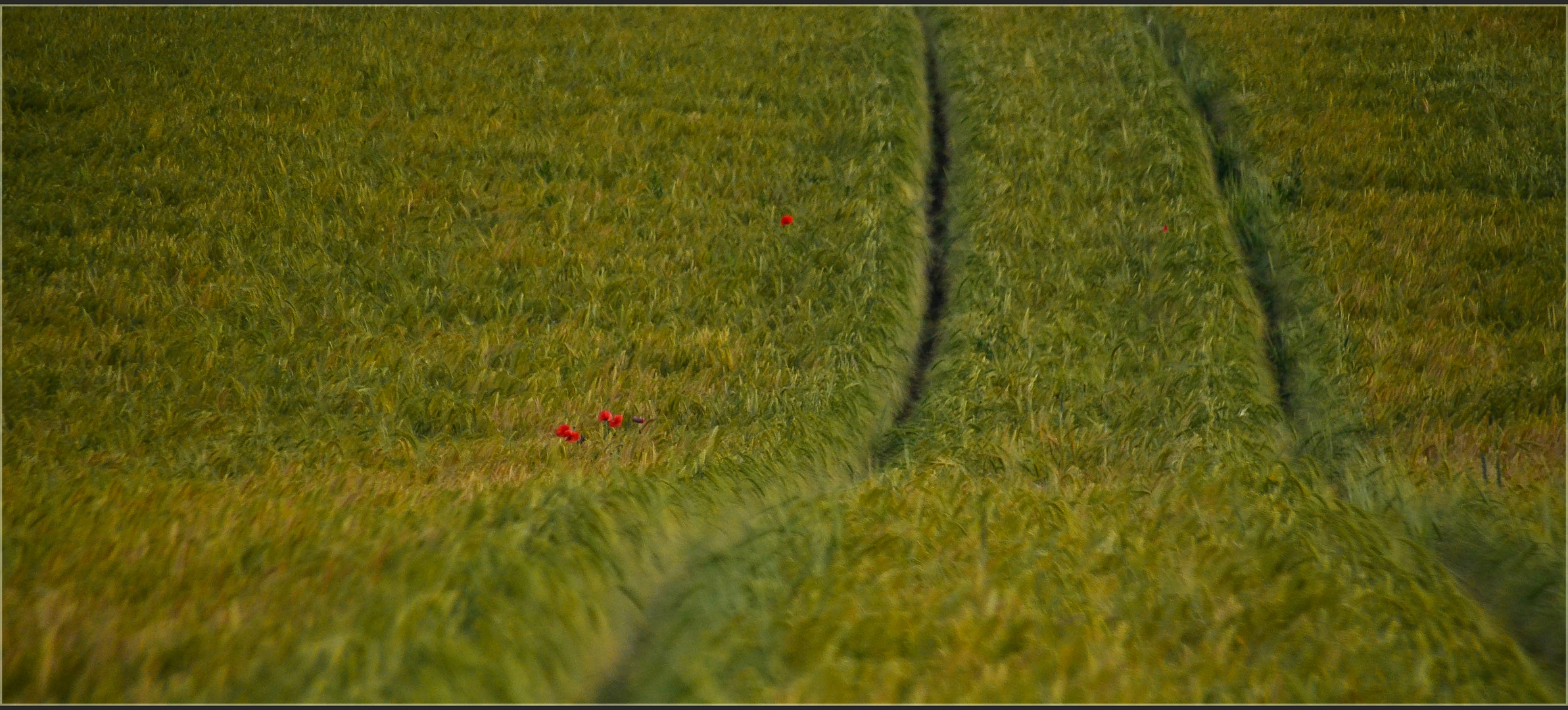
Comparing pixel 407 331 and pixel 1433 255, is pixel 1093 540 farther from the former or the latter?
pixel 1433 255

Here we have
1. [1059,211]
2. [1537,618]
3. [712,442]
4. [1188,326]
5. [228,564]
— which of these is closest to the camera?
[228,564]

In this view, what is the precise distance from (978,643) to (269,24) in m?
10.3

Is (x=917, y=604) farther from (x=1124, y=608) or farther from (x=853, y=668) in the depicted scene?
(x=1124, y=608)

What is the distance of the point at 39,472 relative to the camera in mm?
3748

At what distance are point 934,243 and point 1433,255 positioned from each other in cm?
352

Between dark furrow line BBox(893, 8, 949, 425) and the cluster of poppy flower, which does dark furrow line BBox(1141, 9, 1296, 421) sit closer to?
dark furrow line BBox(893, 8, 949, 425)

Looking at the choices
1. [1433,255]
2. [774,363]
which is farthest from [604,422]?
[1433,255]

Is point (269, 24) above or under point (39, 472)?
above

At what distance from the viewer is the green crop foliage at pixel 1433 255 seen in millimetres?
4520

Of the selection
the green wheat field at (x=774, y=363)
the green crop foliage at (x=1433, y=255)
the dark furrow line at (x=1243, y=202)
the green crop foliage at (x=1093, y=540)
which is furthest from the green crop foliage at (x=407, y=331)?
the green crop foliage at (x=1433, y=255)

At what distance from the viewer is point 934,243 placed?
8.06 m

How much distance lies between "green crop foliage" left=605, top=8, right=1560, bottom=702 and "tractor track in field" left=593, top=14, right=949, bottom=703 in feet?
0.20

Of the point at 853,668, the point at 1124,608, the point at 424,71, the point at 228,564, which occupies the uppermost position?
the point at 424,71

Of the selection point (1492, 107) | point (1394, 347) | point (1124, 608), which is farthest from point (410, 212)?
point (1492, 107)
